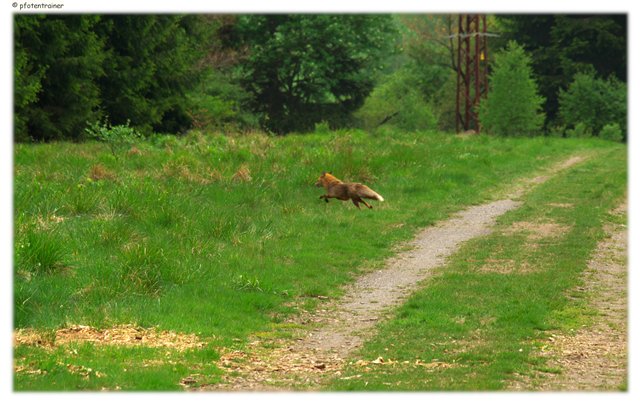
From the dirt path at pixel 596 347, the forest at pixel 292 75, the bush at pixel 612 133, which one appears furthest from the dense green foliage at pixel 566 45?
the dirt path at pixel 596 347

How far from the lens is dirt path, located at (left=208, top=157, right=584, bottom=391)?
8.07 metres

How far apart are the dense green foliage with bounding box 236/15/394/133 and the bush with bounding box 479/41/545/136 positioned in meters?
12.8

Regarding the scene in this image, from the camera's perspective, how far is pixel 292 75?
52.8 meters

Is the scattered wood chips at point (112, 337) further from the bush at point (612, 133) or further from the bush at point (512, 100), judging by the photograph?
the bush at point (612, 133)

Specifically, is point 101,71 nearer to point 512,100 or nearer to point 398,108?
point 512,100

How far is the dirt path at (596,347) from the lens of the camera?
7844 mm

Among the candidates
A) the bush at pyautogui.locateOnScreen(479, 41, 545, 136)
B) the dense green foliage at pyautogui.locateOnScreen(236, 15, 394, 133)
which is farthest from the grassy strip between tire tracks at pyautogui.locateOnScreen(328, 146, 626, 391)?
the dense green foliage at pyautogui.locateOnScreen(236, 15, 394, 133)

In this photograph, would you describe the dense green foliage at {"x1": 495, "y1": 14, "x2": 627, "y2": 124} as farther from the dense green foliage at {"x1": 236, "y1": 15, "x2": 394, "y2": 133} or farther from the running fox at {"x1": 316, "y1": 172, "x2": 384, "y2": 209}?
the running fox at {"x1": 316, "y1": 172, "x2": 384, "y2": 209}

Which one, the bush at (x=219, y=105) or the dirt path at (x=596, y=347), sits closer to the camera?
the dirt path at (x=596, y=347)

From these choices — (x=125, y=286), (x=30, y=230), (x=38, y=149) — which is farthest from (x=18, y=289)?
Result: (x=38, y=149)

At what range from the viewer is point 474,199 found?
2022 centimetres

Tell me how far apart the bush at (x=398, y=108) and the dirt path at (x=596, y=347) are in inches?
1296

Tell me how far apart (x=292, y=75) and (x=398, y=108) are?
11.7 m

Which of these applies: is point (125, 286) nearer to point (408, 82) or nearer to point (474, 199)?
point (474, 199)
